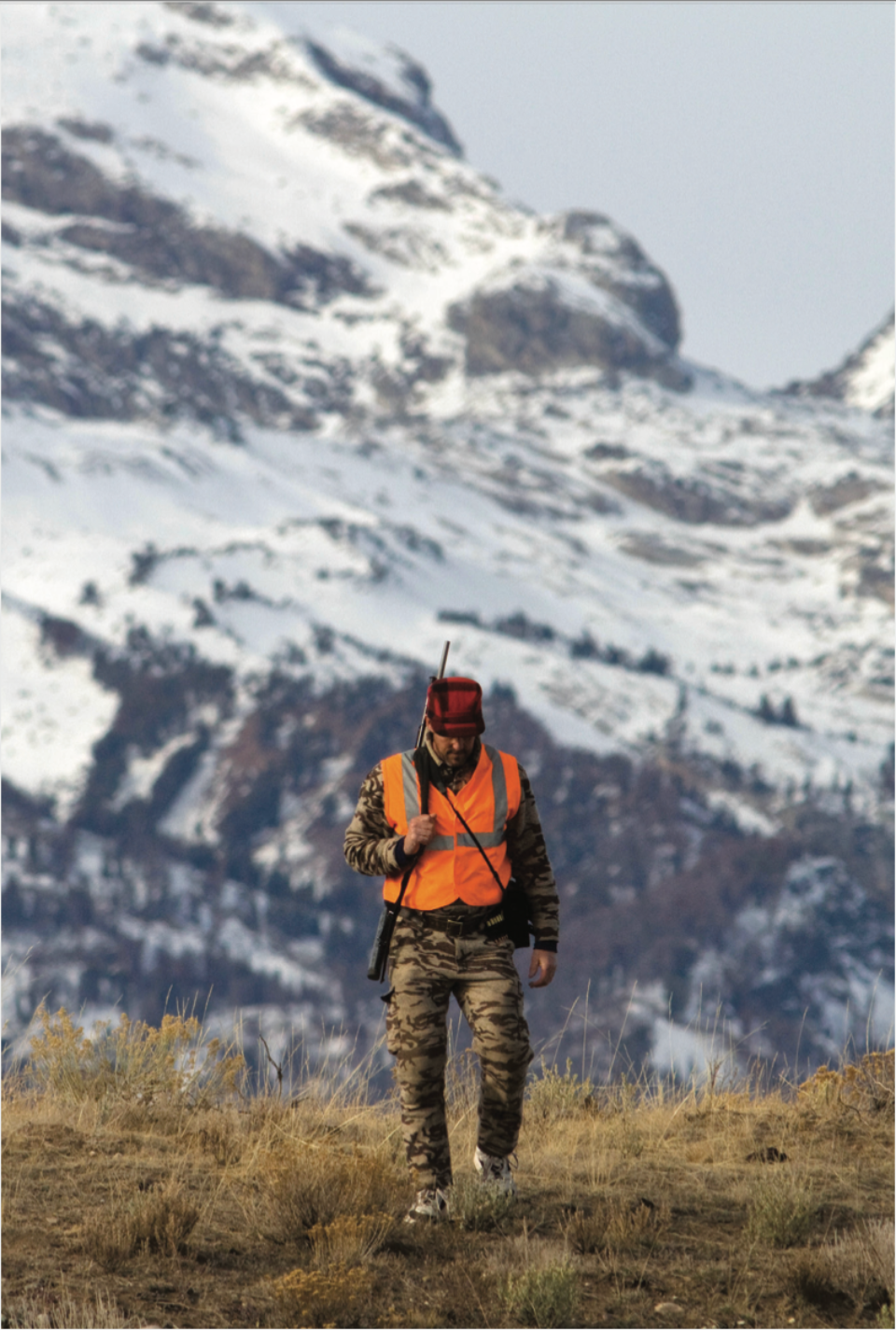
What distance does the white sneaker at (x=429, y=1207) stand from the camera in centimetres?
771

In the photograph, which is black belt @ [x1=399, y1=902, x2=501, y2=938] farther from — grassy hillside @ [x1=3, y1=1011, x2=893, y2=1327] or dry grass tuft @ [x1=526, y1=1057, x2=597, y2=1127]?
dry grass tuft @ [x1=526, y1=1057, x2=597, y2=1127]

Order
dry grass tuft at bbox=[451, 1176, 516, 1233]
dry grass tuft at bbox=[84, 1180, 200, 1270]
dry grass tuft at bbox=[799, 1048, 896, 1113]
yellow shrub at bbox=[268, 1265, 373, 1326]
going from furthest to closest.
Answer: dry grass tuft at bbox=[799, 1048, 896, 1113]
dry grass tuft at bbox=[451, 1176, 516, 1233]
dry grass tuft at bbox=[84, 1180, 200, 1270]
yellow shrub at bbox=[268, 1265, 373, 1326]

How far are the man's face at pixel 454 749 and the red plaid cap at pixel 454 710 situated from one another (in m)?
0.03

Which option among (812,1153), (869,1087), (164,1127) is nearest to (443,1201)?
(164,1127)

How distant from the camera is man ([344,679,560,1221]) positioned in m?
7.83

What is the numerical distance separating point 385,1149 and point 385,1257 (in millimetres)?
1486

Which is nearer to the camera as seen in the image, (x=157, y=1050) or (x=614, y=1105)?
(x=157, y=1050)

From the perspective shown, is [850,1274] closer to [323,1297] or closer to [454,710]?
[323,1297]

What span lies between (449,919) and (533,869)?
1.74ft

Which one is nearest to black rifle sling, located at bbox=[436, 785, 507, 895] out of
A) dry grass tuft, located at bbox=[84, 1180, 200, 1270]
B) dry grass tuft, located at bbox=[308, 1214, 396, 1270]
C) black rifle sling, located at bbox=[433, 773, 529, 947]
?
black rifle sling, located at bbox=[433, 773, 529, 947]

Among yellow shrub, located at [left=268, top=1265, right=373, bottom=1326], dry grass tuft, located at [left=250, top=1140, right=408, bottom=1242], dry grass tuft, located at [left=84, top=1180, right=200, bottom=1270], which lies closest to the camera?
yellow shrub, located at [left=268, top=1265, right=373, bottom=1326]

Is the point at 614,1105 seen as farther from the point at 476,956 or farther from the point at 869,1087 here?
the point at 476,956

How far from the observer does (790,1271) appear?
24.0 feet

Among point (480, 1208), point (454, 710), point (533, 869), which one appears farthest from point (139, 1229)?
point (454, 710)
